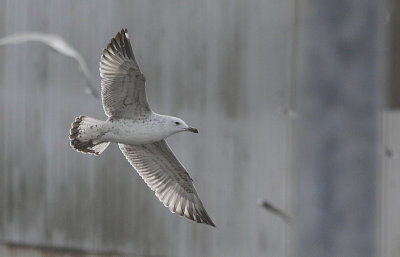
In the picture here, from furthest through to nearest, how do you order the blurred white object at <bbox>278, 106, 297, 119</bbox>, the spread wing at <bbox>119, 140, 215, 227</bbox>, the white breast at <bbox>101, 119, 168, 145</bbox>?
the blurred white object at <bbox>278, 106, 297, 119</bbox> → the spread wing at <bbox>119, 140, 215, 227</bbox> → the white breast at <bbox>101, 119, 168, 145</bbox>

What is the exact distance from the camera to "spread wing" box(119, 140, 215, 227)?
22.2 ft

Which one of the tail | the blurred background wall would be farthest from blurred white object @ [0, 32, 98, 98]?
the tail

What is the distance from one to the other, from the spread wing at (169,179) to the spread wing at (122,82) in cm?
81

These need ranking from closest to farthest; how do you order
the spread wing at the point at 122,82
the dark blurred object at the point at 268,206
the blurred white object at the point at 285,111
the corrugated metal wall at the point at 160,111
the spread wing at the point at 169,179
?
the spread wing at the point at 122,82 → the spread wing at the point at 169,179 → the dark blurred object at the point at 268,206 → the blurred white object at the point at 285,111 → the corrugated metal wall at the point at 160,111

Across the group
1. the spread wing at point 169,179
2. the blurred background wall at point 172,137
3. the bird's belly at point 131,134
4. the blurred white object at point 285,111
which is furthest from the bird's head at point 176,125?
the blurred white object at point 285,111

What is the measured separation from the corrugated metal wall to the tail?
310 cm

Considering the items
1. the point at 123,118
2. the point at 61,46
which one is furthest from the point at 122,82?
the point at 61,46

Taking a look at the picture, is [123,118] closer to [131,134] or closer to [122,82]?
[131,134]

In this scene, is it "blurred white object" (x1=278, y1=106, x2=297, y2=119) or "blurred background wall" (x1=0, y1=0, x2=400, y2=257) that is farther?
"blurred background wall" (x1=0, y1=0, x2=400, y2=257)

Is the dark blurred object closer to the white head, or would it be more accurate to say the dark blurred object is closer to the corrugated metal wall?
the corrugated metal wall

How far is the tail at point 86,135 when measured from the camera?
5961 millimetres

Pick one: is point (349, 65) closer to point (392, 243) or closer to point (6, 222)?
point (392, 243)

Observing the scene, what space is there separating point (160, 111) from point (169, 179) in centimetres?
288

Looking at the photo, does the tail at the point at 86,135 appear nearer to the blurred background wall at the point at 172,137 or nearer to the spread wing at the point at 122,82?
the spread wing at the point at 122,82
